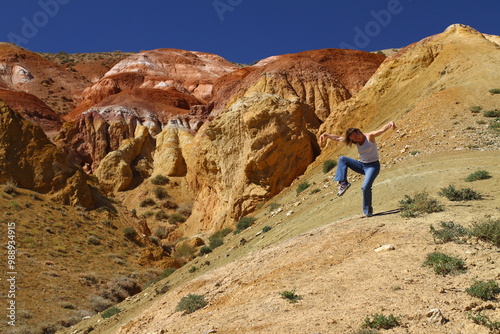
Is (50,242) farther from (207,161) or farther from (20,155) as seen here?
(207,161)

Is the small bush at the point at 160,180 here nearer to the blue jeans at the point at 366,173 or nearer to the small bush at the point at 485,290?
the blue jeans at the point at 366,173

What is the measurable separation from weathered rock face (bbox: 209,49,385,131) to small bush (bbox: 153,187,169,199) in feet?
33.3

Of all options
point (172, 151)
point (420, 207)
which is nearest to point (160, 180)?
point (172, 151)

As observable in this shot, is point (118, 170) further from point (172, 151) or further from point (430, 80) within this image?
point (430, 80)

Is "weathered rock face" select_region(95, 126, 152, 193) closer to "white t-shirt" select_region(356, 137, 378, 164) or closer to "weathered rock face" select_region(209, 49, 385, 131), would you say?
"weathered rock face" select_region(209, 49, 385, 131)

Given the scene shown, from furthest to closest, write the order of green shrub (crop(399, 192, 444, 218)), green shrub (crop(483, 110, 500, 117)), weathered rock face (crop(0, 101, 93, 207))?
weathered rock face (crop(0, 101, 93, 207)) < green shrub (crop(483, 110, 500, 117)) < green shrub (crop(399, 192, 444, 218))

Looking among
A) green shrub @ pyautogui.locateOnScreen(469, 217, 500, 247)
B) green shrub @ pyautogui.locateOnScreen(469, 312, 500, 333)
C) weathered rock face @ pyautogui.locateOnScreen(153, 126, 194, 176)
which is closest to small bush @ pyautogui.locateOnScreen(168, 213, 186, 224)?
weathered rock face @ pyautogui.locateOnScreen(153, 126, 194, 176)

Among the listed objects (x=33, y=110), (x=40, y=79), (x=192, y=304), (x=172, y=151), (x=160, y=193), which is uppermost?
(x=40, y=79)

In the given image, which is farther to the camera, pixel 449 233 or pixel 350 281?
pixel 449 233

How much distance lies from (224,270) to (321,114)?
26671mm

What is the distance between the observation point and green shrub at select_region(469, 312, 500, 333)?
3658mm

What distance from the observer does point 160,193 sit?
3878 centimetres
